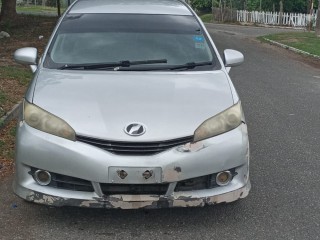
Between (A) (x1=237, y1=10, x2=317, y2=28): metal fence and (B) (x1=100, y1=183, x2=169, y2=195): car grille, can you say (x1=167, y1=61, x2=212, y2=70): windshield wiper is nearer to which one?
(B) (x1=100, y1=183, x2=169, y2=195): car grille

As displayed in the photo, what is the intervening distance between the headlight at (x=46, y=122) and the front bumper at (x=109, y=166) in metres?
0.04

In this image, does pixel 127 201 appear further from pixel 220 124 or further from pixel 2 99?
pixel 2 99

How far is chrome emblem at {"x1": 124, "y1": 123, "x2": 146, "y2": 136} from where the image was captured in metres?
3.62

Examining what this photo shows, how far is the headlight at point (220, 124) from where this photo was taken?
3.73 metres

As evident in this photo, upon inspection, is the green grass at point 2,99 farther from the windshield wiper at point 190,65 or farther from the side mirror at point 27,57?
the windshield wiper at point 190,65

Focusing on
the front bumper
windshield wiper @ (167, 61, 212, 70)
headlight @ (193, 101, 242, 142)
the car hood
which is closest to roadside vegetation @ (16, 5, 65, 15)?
windshield wiper @ (167, 61, 212, 70)

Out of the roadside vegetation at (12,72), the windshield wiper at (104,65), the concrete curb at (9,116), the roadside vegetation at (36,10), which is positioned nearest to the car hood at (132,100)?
the windshield wiper at (104,65)

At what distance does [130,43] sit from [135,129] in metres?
1.49

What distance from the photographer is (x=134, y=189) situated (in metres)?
3.69

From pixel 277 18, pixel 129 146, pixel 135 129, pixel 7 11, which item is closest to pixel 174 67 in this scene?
pixel 135 129

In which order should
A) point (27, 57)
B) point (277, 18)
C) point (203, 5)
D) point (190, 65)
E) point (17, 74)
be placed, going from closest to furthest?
point (190, 65) < point (27, 57) < point (17, 74) < point (277, 18) < point (203, 5)

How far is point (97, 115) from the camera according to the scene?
3742mm

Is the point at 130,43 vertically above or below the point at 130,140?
above

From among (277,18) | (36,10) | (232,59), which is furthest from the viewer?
(36,10)
